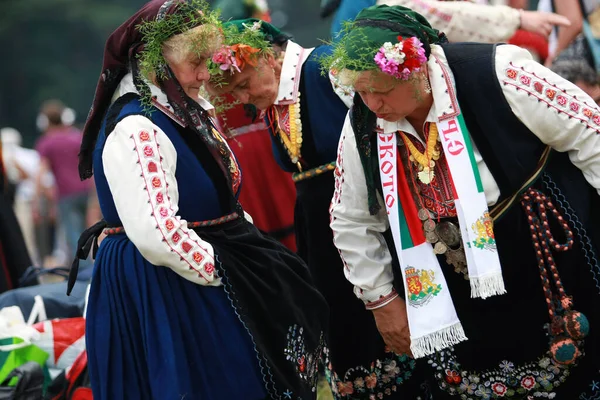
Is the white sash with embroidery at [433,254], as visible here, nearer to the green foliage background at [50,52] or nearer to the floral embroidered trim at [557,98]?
the floral embroidered trim at [557,98]

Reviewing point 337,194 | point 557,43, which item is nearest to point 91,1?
point 557,43

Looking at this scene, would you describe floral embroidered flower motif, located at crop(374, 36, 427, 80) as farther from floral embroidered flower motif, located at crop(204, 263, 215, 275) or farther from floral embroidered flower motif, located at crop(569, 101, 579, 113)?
floral embroidered flower motif, located at crop(204, 263, 215, 275)

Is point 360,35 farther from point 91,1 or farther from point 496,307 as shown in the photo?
point 91,1

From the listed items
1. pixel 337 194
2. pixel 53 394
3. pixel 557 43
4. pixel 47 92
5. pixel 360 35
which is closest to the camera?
pixel 360 35

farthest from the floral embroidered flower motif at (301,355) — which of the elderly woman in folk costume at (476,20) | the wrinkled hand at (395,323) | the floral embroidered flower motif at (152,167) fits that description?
the elderly woman in folk costume at (476,20)

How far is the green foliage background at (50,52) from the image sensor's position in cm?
2536

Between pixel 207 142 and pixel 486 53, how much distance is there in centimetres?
115

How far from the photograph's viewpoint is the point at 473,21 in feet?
16.4

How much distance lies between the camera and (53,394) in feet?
16.2

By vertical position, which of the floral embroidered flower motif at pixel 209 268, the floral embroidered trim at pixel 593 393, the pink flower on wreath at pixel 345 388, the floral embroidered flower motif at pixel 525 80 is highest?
the floral embroidered flower motif at pixel 525 80

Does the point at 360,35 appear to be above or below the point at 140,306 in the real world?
above

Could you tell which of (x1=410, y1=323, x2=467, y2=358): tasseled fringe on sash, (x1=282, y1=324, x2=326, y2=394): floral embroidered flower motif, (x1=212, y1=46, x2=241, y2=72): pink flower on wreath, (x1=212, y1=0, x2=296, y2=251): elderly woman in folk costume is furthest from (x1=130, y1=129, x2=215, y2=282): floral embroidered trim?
(x1=212, y1=0, x2=296, y2=251): elderly woman in folk costume

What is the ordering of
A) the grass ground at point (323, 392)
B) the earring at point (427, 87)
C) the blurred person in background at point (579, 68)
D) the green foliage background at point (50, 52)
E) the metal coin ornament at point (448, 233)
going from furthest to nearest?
the green foliage background at point (50, 52) → the grass ground at point (323, 392) → the blurred person in background at point (579, 68) → the metal coin ornament at point (448, 233) → the earring at point (427, 87)

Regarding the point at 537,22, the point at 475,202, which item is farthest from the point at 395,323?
the point at 537,22
